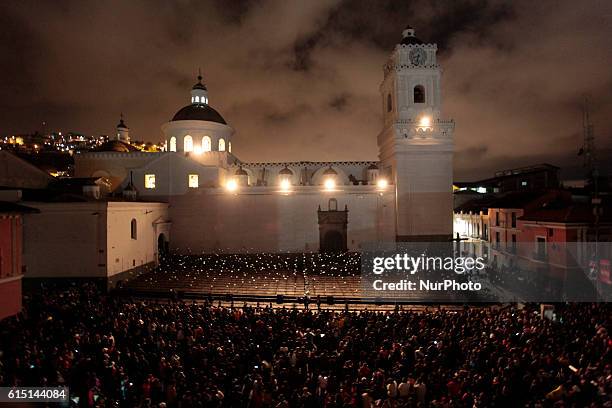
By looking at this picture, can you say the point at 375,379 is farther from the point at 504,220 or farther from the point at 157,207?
the point at 157,207

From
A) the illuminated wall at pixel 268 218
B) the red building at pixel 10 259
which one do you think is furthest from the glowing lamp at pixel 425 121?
the red building at pixel 10 259

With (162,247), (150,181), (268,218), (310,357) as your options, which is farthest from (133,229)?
(310,357)

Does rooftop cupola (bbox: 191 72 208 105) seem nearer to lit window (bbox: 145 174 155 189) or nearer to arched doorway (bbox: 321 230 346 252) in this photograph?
lit window (bbox: 145 174 155 189)

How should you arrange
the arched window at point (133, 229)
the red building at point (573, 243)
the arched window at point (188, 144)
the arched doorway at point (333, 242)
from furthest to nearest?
the arched window at point (188, 144) < the arched doorway at point (333, 242) < the arched window at point (133, 229) < the red building at point (573, 243)

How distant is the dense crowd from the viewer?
8.65 meters

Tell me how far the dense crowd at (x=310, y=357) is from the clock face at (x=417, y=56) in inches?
941

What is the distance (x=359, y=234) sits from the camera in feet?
113

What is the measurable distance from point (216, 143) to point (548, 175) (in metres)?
39.6

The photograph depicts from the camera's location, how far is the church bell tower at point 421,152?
32.9 metres

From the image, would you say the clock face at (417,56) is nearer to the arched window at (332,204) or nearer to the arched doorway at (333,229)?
the arched window at (332,204)

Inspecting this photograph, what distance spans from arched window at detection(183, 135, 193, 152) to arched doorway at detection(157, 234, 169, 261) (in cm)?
918

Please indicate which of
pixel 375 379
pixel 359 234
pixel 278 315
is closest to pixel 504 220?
pixel 359 234

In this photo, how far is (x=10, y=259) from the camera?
54.9 ft

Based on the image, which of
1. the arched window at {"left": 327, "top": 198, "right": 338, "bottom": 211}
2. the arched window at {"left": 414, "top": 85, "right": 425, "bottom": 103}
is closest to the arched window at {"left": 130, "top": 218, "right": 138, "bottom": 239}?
the arched window at {"left": 327, "top": 198, "right": 338, "bottom": 211}
